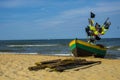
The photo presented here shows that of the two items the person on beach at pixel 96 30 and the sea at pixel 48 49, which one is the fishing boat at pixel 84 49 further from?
the sea at pixel 48 49

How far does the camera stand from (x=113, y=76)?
12.0m

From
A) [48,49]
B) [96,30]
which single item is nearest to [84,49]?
[96,30]

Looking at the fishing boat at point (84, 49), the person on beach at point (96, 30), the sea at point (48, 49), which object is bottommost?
the sea at point (48, 49)

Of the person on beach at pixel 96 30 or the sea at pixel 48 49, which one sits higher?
the person on beach at pixel 96 30

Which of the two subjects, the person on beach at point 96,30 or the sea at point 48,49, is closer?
the person on beach at point 96,30

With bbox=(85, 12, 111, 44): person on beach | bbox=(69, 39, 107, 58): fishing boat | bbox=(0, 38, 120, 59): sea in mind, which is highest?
bbox=(85, 12, 111, 44): person on beach

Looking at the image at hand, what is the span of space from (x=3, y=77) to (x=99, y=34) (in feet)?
40.7

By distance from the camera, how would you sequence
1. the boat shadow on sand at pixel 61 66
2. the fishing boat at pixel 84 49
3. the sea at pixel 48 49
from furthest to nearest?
the sea at pixel 48 49
the fishing boat at pixel 84 49
the boat shadow on sand at pixel 61 66

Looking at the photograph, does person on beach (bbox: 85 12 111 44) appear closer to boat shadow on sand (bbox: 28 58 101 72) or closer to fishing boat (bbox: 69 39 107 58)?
fishing boat (bbox: 69 39 107 58)

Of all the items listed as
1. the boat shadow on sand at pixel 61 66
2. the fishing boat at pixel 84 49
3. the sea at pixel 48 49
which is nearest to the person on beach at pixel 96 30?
the fishing boat at pixel 84 49

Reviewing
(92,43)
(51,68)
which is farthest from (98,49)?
(51,68)

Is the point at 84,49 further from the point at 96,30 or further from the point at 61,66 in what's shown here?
the point at 61,66

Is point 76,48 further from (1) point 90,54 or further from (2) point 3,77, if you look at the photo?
(2) point 3,77

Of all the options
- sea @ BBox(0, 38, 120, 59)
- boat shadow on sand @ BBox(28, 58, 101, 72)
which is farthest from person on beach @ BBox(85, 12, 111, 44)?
boat shadow on sand @ BBox(28, 58, 101, 72)
